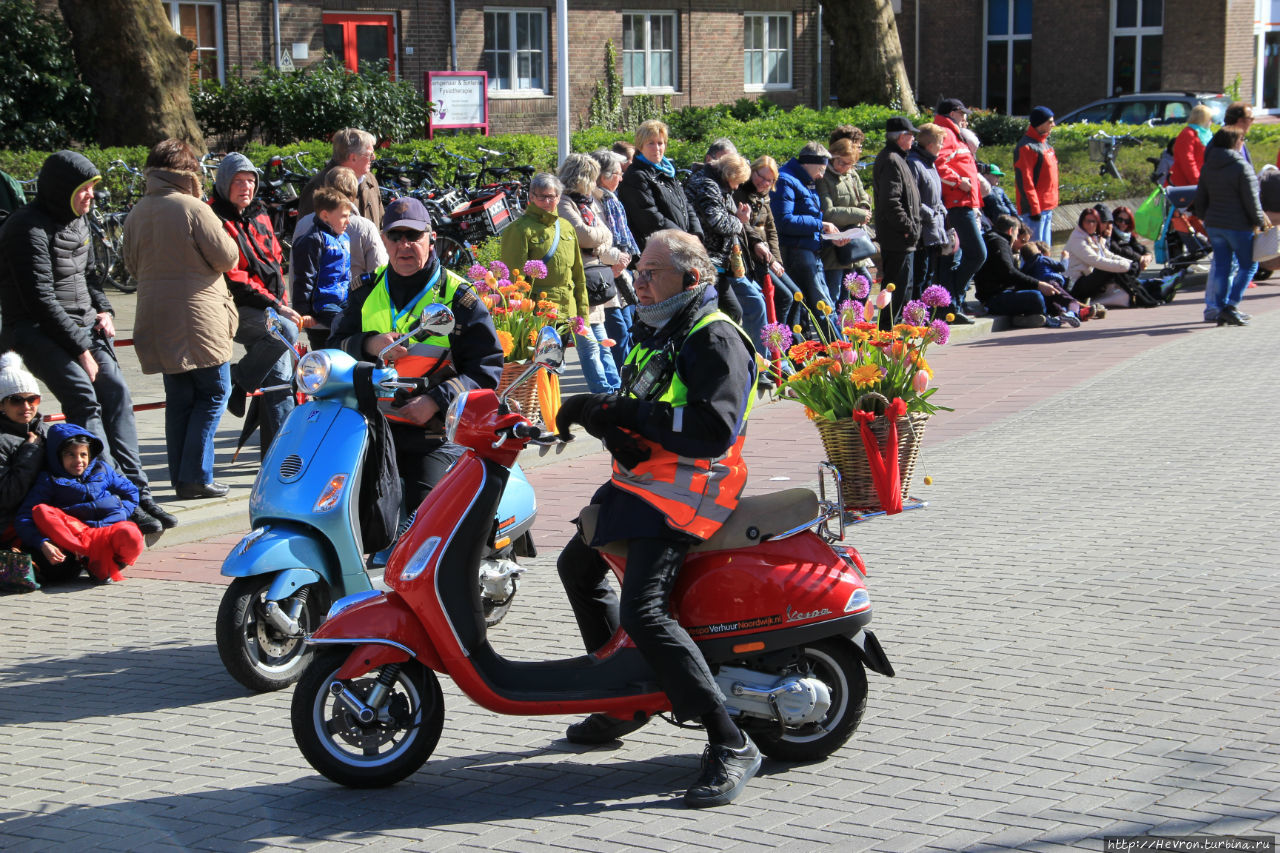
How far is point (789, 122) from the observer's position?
25.7m

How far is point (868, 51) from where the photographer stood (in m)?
28.1

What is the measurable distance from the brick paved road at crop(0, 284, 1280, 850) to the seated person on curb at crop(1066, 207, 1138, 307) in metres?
8.52

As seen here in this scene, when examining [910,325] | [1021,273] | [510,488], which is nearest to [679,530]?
[510,488]

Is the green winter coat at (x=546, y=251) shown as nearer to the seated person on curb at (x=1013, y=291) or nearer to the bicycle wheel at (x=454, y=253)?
the bicycle wheel at (x=454, y=253)

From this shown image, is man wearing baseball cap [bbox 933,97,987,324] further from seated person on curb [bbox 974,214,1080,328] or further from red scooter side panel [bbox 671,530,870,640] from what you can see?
red scooter side panel [bbox 671,530,870,640]

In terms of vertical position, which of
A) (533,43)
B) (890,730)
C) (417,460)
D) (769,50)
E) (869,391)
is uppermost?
(769,50)

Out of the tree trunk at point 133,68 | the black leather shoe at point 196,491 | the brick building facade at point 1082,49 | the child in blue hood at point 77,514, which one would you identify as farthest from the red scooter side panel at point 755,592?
the brick building facade at point 1082,49

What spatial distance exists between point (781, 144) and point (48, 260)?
1556cm

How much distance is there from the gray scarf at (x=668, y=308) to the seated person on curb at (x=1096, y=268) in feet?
40.6

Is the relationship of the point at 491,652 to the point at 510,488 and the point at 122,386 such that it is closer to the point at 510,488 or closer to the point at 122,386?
the point at 510,488

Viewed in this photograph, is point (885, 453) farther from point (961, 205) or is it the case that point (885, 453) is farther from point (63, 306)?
point (961, 205)

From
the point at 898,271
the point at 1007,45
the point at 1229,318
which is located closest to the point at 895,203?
the point at 898,271

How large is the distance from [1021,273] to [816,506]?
37.1 ft

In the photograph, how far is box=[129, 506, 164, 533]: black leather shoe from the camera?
7719 millimetres
